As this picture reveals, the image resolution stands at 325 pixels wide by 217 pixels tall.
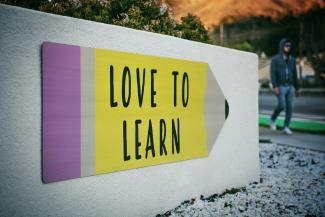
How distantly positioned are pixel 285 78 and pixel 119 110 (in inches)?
242

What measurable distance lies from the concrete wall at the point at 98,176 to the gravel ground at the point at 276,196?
0.50 feet

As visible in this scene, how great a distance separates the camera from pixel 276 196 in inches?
153

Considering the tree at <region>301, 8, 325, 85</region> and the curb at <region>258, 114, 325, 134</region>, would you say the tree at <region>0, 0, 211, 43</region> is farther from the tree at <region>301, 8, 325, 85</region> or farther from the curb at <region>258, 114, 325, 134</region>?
the tree at <region>301, 8, 325, 85</region>

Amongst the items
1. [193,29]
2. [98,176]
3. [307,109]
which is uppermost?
[193,29]

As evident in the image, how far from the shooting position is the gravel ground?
3.37 meters

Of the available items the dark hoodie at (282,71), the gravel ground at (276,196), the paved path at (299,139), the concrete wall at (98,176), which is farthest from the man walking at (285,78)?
the concrete wall at (98,176)

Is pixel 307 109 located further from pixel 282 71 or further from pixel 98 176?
pixel 98 176

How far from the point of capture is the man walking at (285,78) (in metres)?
8.03

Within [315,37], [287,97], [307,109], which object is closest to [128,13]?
[287,97]

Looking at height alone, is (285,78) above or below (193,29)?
below

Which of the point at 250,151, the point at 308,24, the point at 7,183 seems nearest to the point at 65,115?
the point at 7,183

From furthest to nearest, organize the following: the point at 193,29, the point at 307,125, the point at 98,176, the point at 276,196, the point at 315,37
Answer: the point at 315,37, the point at 307,125, the point at 193,29, the point at 276,196, the point at 98,176

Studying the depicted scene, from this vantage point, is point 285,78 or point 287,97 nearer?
point 285,78

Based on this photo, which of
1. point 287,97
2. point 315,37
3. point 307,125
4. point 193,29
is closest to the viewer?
point 193,29
